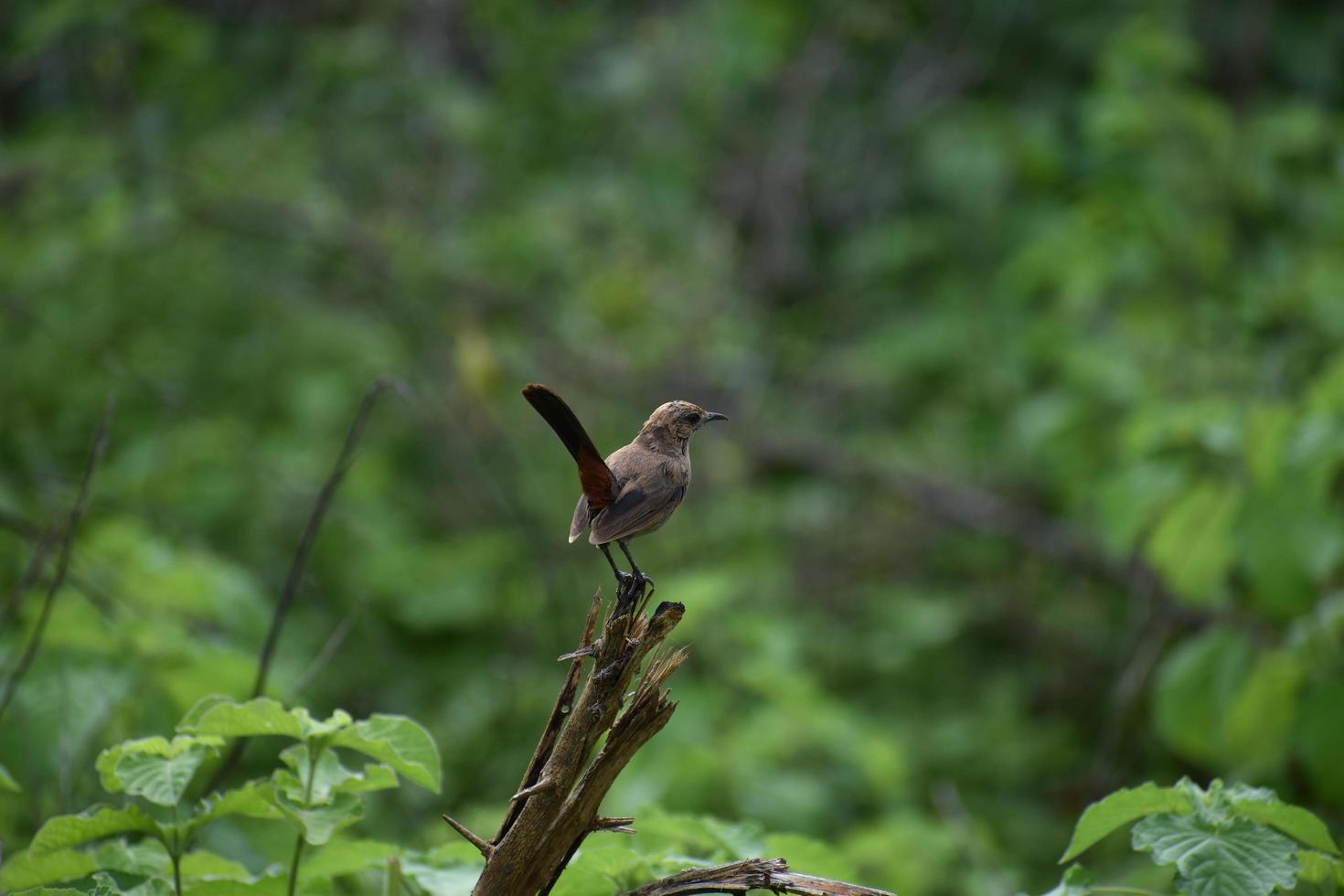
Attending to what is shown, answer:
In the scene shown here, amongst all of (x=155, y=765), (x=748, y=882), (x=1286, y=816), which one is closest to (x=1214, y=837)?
(x=1286, y=816)

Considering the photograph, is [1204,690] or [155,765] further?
[1204,690]

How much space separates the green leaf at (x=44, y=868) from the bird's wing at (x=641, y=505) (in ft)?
2.83

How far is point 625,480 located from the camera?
1786mm

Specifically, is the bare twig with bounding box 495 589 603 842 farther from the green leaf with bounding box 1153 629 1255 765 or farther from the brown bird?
the green leaf with bounding box 1153 629 1255 765

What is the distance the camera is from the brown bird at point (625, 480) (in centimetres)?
168

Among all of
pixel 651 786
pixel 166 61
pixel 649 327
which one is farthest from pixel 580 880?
pixel 166 61

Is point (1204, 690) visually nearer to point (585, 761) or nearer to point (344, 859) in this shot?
point (585, 761)

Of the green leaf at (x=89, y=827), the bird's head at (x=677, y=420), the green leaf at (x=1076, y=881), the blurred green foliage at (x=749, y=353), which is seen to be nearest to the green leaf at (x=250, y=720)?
the green leaf at (x=89, y=827)

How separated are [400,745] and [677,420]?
0.67 m

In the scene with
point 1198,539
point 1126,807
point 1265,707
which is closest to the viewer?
point 1126,807

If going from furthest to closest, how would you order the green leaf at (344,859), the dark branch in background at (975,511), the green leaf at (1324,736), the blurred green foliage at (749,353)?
the dark branch in background at (975,511), the blurred green foliage at (749,353), the green leaf at (1324,736), the green leaf at (344,859)

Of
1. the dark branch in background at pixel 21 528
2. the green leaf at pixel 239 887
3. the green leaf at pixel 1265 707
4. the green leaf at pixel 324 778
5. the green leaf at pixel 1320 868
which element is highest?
the green leaf at pixel 1265 707

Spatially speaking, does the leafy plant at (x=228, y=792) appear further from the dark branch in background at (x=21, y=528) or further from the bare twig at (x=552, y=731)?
the dark branch in background at (x=21, y=528)

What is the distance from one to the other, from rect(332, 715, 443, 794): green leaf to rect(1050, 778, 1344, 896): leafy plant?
2.96 ft
